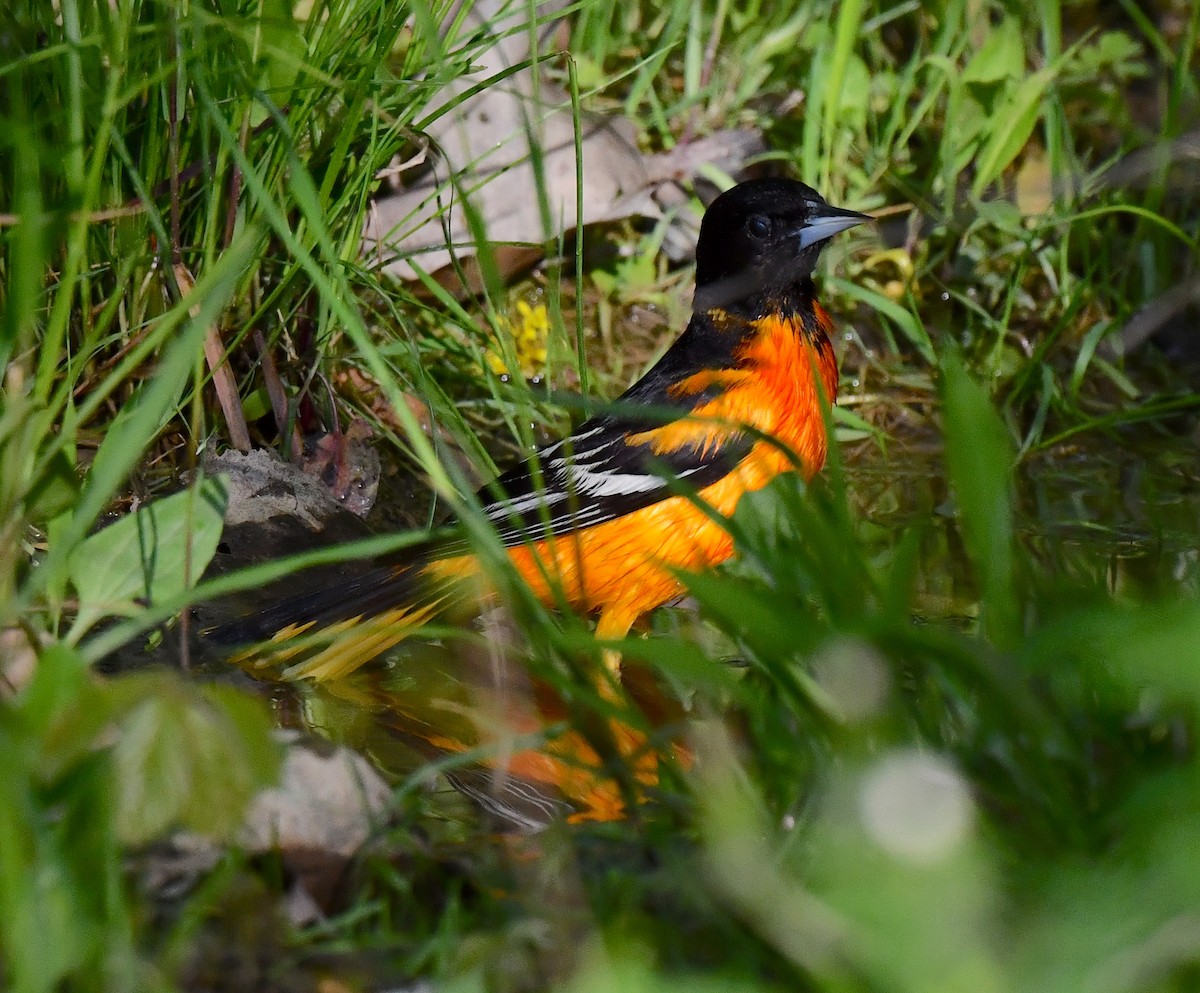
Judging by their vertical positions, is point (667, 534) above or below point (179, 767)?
below

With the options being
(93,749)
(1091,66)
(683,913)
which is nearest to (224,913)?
(93,749)

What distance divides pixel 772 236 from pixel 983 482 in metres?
1.99

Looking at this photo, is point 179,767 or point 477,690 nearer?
point 179,767

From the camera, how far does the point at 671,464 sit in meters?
3.34

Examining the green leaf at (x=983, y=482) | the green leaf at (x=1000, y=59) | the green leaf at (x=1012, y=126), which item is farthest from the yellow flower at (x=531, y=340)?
the green leaf at (x=983, y=482)

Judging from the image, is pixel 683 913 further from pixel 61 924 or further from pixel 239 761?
pixel 61 924

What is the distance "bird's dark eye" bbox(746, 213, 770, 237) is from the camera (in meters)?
3.77

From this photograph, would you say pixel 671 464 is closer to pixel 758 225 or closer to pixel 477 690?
pixel 477 690

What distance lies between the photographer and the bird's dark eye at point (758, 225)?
12.4 feet

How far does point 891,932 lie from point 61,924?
0.81 metres

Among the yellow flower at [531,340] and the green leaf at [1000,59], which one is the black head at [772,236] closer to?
the yellow flower at [531,340]

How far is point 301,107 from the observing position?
2.98 meters

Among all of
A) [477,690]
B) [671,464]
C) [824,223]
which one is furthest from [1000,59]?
[477,690]

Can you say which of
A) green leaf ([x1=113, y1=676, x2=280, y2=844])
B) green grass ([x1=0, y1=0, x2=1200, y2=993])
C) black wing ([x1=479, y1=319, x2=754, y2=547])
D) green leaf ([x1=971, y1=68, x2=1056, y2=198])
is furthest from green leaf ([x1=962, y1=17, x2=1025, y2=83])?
green leaf ([x1=113, y1=676, x2=280, y2=844])
